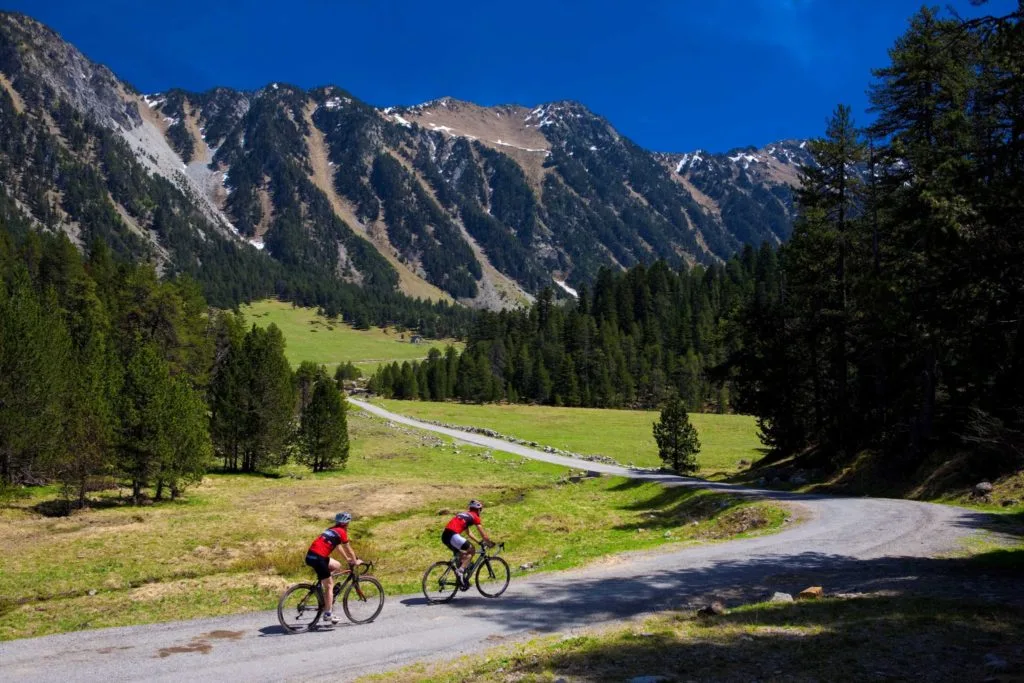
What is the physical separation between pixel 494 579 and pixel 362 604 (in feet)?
10.5

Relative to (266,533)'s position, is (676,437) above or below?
above

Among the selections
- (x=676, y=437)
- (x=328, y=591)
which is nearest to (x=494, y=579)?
(x=328, y=591)

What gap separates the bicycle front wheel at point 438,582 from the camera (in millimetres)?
14906

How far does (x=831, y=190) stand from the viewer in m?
35.8

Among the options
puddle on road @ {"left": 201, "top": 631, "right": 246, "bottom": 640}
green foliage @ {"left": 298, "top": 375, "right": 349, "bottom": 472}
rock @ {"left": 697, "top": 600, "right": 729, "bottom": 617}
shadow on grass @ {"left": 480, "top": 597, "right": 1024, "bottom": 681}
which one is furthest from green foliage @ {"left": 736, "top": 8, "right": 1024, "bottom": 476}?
green foliage @ {"left": 298, "top": 375, "right": 349, "bottom": 472}

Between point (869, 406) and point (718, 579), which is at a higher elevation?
point (869, 406)

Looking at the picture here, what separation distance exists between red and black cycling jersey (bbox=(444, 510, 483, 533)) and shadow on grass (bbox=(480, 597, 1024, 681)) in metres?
5.07

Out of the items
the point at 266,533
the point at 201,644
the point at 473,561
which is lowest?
the point at 266,533

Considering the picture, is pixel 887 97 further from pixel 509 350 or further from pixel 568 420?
pixel 509 350

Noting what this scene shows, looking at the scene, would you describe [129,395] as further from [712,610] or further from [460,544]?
[712,610]

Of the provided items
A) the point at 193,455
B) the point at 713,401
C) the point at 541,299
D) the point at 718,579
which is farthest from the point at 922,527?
the point at 541,299

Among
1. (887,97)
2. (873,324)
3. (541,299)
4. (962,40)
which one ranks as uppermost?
(541,299)

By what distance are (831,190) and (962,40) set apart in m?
26.8

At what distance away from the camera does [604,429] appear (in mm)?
85625
